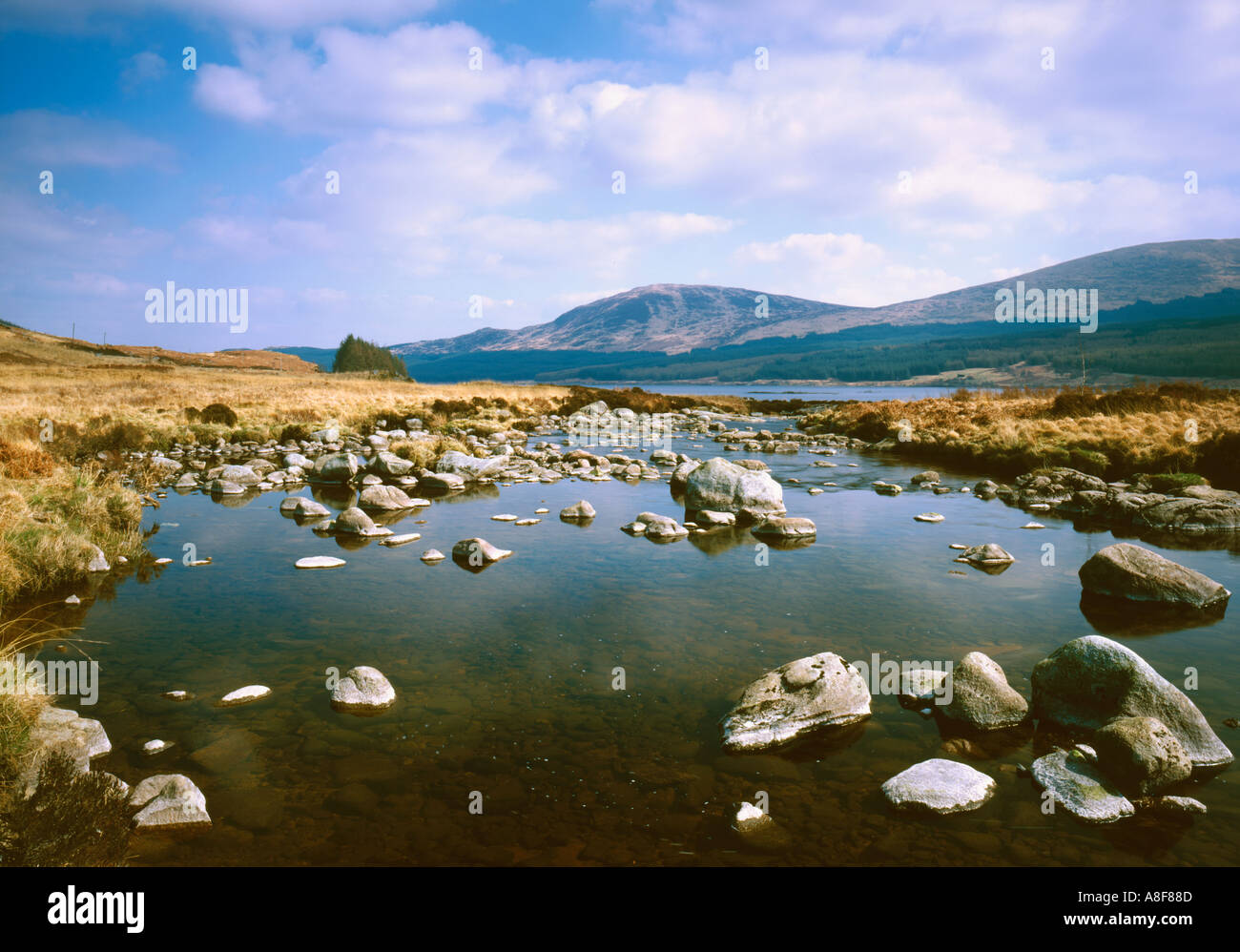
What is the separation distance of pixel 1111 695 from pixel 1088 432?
2134 cm

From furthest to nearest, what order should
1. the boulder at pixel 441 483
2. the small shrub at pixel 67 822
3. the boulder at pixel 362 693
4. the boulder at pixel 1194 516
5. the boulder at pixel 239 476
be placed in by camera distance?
the boulder at pixel 441 483, the boulder at pixel 239 476, the boulder at pixel 1194 516, the boulder at pixel 362 693, the small shrub at pixel 67 822

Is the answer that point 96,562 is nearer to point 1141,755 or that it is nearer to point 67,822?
point 67,822

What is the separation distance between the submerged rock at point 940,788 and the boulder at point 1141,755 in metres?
0.99

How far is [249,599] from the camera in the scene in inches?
373

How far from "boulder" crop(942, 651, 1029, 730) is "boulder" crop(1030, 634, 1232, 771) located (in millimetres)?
308

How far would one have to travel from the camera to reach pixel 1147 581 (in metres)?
9.52

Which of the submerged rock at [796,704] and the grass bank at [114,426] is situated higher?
the grass bank at [114,426]

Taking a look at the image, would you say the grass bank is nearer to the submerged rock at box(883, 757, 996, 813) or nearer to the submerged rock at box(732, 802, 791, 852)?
the submerged rock at box(732, 802, 791, 852)

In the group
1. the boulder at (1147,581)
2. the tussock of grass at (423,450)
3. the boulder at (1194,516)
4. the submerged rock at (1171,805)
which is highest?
the tussock of grass at (423,450)

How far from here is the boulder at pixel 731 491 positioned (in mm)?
15664

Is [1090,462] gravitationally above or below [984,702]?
above

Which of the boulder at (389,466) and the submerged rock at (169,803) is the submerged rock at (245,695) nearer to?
the submerged rock at (169,803)

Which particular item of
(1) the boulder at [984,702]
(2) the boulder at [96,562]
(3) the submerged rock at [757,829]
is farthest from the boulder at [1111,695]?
→ (2) the boulder at [96,562]

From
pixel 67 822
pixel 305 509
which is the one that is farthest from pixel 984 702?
pixel 305 509
